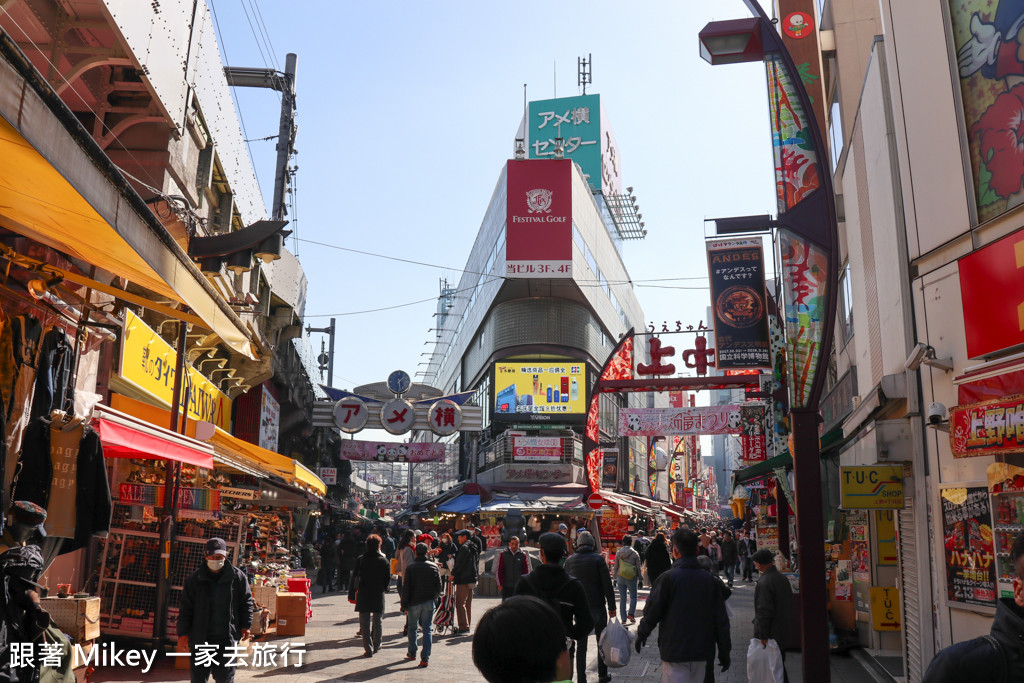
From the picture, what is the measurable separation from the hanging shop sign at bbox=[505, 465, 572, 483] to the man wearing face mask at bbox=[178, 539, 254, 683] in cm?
3725

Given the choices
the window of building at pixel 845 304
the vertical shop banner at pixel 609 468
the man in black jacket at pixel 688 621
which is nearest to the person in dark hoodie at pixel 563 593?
the man in black jacket at pixel 688 621

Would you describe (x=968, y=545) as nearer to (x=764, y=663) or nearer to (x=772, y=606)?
(x=772, y=606)

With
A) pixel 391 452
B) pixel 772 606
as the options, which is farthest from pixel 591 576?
pixel 391 452

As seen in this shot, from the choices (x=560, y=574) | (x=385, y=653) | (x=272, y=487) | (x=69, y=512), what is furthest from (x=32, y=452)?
(x=272, y=487)

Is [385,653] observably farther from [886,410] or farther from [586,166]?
[586,166]

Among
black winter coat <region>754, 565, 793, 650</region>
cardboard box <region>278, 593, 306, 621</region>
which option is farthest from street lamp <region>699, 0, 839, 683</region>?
cardboard box <region>278, 593, 306, 621</region>

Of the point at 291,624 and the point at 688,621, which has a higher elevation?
the point at 688,621

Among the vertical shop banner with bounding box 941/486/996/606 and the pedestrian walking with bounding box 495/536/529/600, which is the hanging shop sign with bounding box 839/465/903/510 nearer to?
the vertical shop banner with bounding box 941/486/996/606

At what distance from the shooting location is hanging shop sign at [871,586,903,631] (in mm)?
11281

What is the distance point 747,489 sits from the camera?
35344 mm

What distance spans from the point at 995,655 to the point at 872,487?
23.3 ft

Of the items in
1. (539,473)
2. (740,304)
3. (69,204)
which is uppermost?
(740,304)

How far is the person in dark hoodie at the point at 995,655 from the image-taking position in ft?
9.35

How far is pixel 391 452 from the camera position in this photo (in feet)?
120
